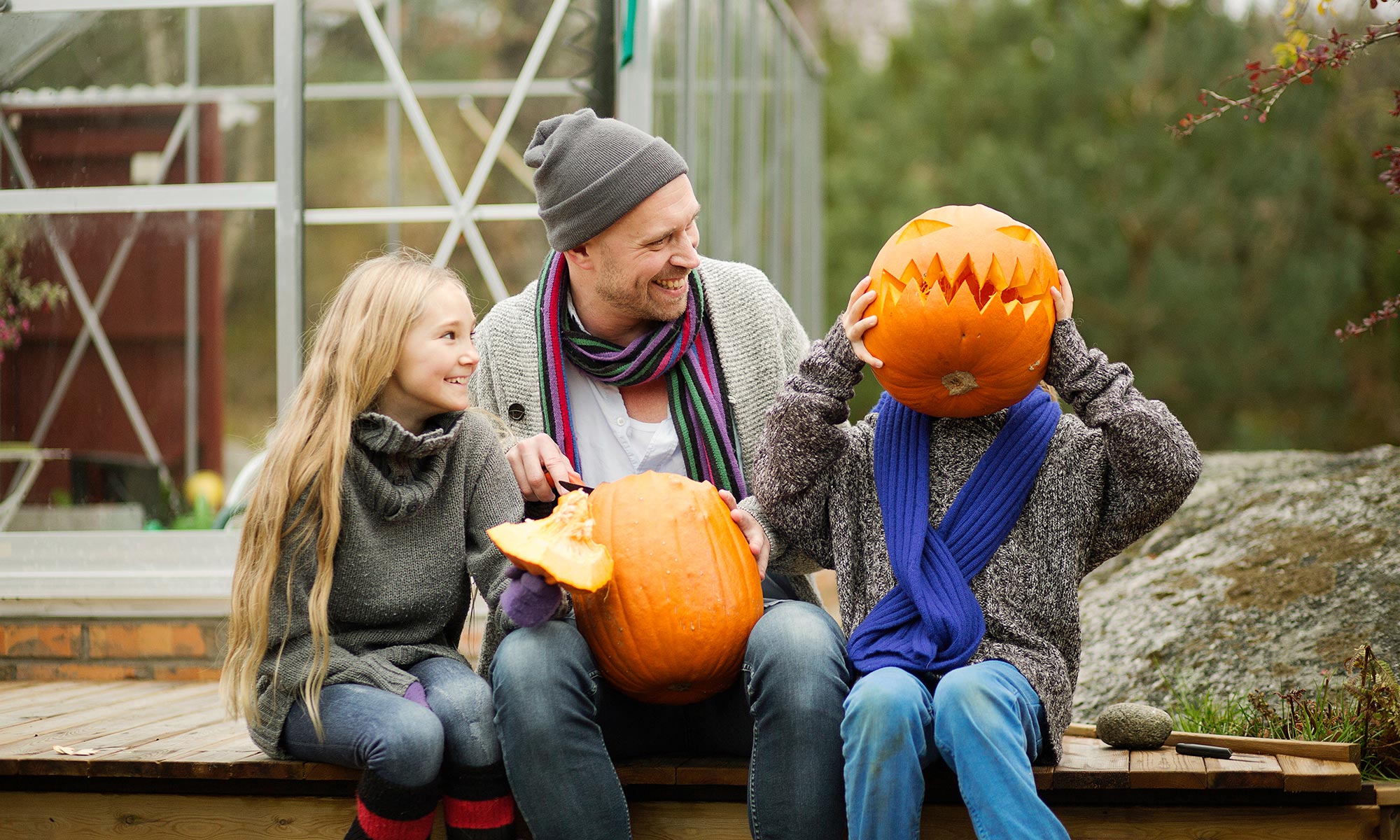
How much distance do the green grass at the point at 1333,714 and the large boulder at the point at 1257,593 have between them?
124 mm

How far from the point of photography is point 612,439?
309 centimetres

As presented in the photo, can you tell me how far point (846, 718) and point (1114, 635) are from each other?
6.24ft

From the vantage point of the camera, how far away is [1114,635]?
4.00 metres

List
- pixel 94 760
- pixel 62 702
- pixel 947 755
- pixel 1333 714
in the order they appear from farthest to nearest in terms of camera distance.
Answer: pixel 62 702, pixel 1333 714, pixel 94 760, pixel 947 755

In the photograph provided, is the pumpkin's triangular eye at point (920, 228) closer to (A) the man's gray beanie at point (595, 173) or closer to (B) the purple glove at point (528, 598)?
(A) the man's gray beanie at point (595, 173)

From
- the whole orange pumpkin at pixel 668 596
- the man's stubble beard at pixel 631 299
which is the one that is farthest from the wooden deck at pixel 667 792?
the man's stubble beard at pixel 631 299

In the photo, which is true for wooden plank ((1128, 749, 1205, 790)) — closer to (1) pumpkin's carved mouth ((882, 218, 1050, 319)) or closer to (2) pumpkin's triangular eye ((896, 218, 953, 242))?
(1) pumpkin's carved mouth ((882, 218, 1050, 319))

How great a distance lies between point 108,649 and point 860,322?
2989mm

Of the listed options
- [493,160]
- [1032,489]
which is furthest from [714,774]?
[493,160]

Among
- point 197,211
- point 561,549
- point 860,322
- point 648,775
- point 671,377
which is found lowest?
point 648,775

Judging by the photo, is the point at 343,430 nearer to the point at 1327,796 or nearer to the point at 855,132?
the point at 1327,796

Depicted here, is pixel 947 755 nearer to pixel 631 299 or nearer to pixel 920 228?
pixel 920 228

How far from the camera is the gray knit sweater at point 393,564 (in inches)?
104

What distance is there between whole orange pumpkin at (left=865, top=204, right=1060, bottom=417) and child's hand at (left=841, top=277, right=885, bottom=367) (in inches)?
0.5
